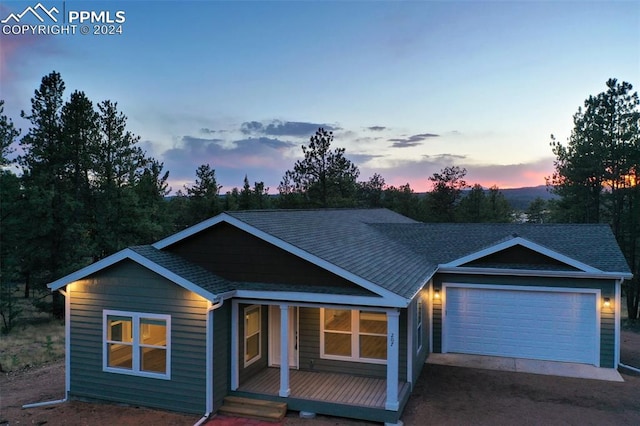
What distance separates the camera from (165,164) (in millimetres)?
33469

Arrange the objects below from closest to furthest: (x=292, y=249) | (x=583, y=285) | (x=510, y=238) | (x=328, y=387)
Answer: (x=292, y=249), (x=328, y=387), (x=583, y=285), (x=510, y=238)

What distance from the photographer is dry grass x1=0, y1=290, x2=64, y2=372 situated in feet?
46.2

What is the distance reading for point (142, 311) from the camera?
905cm

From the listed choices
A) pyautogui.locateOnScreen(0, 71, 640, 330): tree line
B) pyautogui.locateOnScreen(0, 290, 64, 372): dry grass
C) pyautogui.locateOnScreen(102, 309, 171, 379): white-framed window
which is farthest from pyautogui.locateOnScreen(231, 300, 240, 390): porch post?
pyautogui.locateOnScreen(0, 71, 640, 330): tree line

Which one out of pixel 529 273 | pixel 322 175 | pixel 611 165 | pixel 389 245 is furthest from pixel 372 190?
pixel 529 273

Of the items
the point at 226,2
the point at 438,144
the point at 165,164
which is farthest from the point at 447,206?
the point at 226,2

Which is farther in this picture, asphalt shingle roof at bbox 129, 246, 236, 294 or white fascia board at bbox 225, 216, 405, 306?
asphalt shingle roof at bbox 129, 246, 236, 294

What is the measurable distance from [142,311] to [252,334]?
262 centimetres

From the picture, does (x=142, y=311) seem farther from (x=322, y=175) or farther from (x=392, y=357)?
(x=322, y=175)

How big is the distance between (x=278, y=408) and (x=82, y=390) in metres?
4.46

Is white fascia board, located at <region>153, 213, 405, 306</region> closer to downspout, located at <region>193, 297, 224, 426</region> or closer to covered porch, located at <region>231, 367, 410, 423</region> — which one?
downspout, located at <region>193, 297, 224, 426</region>

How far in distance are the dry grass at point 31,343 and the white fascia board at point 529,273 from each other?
524 inches

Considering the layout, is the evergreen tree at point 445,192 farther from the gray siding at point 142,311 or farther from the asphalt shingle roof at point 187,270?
the gray siding at point 142,311

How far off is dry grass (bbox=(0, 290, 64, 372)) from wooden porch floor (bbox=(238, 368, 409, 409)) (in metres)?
8.55
